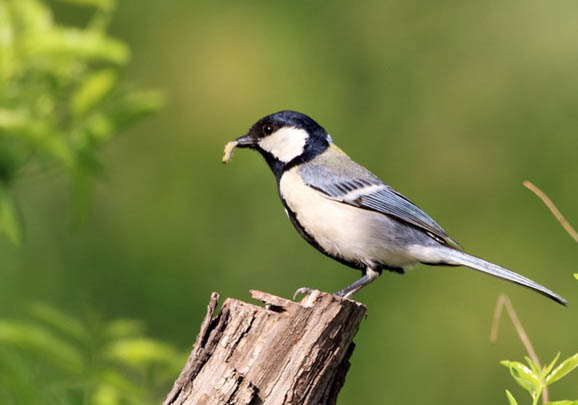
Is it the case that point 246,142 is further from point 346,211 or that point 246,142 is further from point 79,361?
point 79,361

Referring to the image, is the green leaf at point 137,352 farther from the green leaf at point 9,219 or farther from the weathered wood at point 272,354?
the weathered wood at point 272,354

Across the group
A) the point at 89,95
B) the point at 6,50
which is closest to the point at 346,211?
the point at 89,95

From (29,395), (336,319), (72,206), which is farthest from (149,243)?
(336,319)

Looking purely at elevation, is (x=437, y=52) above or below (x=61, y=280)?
above

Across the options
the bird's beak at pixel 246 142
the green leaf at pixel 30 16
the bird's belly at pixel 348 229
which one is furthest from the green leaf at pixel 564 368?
the green leaf at pixel 30 16

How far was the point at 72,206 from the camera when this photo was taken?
11.5 ft

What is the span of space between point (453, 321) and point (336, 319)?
13.9 feet

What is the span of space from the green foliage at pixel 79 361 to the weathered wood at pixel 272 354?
74 centimetres

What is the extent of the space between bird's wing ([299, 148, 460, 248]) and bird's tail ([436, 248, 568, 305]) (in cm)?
5

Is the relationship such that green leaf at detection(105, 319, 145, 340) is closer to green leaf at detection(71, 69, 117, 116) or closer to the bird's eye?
green leaf at detection(71, 69, 117, 116)

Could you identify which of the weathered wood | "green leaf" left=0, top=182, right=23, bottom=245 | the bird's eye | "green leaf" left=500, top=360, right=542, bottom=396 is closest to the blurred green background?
the bird's eye

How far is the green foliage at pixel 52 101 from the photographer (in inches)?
119

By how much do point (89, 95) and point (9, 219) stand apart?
0.67 meters

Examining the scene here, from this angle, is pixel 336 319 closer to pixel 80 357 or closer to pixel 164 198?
pixel 80 357
